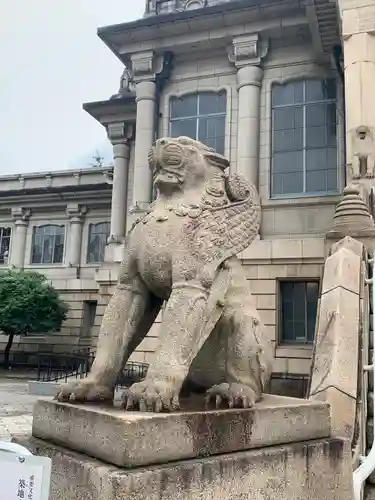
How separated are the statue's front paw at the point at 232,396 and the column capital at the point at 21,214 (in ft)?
87.2

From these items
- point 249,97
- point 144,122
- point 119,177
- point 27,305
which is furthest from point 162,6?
point 27,305

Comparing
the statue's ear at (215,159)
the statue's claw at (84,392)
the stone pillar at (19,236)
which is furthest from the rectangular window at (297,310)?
the stone pillar at (19,236)

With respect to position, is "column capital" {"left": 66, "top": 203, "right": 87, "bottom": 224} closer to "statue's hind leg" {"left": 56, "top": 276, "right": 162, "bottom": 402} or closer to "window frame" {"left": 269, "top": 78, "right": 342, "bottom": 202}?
"window frame" {"left": 269, "top": 78, "right": 342, "bottom": 202}

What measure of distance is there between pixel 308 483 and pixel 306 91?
15.0 meters

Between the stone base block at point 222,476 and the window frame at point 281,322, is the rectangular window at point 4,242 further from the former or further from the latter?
the stone base block at point 222,476

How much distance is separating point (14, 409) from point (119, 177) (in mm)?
11780

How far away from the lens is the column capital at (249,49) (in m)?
16.2

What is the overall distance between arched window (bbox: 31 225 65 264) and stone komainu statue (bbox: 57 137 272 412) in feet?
79.9

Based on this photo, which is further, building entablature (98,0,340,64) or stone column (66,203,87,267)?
stone column (66,203,87,267)

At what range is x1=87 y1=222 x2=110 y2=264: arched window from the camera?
26.4m

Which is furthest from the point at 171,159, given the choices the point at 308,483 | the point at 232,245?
the point at 308,483

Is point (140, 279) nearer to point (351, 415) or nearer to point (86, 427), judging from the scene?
point (86, 427)

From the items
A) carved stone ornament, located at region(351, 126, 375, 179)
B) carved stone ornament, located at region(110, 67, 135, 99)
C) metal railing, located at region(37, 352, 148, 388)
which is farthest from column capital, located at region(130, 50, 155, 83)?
metal railing, located at region(37, 352, 148, 388)

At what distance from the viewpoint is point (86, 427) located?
9.15 feet
